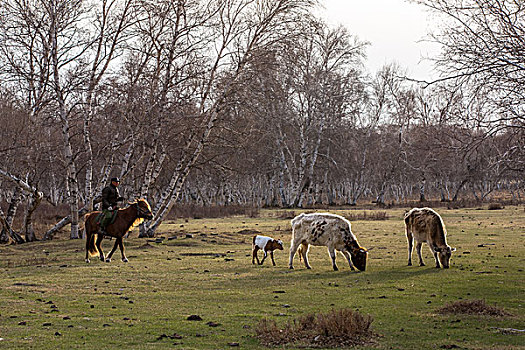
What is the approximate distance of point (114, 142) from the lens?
30359 millimetres

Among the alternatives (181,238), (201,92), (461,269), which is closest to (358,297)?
(461,269)

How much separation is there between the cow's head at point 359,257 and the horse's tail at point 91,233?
29.9 ft

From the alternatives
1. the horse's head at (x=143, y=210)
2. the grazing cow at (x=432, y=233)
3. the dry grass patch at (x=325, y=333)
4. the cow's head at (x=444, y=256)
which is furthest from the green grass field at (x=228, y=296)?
the horse's head at (x=143, y=210)

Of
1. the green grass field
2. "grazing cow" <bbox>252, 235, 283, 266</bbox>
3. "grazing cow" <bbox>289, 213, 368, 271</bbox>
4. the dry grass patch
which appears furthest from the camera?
"grazing cow" <bbox>252, 235, 283, 266</bbox>

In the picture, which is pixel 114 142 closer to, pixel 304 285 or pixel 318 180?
pixel 304 285

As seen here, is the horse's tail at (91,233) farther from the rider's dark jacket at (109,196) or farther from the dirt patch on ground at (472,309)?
the dirt patch on ground at (472,309)

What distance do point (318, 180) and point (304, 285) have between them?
7695 cm

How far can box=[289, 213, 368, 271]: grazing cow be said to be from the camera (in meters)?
18.9

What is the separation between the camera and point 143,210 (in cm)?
2170

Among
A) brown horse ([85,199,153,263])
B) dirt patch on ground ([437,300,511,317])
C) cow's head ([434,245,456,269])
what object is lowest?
dirt patch on ground ([437,300,511,317])

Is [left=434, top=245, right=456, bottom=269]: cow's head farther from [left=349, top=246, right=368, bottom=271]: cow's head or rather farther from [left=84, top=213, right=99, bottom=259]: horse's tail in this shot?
[left=84, top=213, right=99, bottom=259]: horse's tail

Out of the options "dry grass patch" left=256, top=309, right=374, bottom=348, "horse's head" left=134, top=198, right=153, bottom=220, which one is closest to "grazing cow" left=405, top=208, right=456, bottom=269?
"horse's head" left=134, top=198, right=153, bottom=220

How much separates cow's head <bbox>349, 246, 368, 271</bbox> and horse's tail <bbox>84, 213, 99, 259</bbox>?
9.10m

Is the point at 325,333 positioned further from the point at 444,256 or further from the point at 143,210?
the point at 143,210
